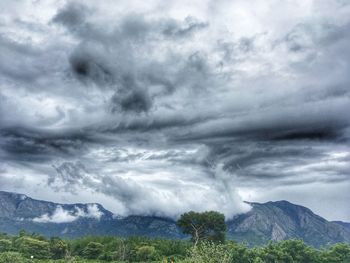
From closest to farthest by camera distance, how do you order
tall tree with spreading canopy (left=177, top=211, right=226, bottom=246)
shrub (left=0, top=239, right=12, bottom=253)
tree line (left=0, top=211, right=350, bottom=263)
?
tree line (left=0, top=211, right=350, bottom=263) < shrub (left=0, top=239, right=12, bottom=253) < tall tree with spreading canopy (left=177, top=211, right=226, bottom=246)

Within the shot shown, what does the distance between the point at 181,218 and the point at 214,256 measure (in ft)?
412

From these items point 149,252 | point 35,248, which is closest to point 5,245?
point 35,248

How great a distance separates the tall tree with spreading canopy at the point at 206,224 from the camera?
184 meters

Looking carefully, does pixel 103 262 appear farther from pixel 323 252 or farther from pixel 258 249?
pixel 323 252

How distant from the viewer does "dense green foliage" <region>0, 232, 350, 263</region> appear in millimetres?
136750

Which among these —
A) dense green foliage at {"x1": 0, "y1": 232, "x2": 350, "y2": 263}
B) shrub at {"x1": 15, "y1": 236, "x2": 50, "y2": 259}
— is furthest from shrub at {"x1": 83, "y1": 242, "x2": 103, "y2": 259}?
shrub at {"x1": 15, "y1": 236, "x2": 50, "y2": 259}

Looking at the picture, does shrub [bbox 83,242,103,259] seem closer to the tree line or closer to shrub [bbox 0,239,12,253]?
the tree line

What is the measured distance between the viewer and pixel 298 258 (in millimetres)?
138500

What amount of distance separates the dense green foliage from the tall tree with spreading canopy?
759cm

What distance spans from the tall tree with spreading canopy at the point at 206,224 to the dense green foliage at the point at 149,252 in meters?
7.59

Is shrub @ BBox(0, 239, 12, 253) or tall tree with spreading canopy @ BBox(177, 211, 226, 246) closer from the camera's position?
shrub @ BBox(0, 239, 12, 253)

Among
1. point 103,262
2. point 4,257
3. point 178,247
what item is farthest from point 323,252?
point 4,257

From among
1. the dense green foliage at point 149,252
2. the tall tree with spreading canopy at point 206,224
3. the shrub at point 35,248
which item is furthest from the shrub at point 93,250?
the tall tree with spreading canopy at point 206,224

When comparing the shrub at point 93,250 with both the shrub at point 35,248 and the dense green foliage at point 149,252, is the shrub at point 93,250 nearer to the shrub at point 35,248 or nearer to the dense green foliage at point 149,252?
the dense green foliage at point 149,252
